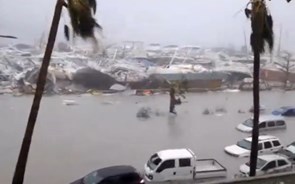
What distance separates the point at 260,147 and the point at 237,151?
69cm

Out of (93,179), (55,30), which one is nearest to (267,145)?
(93,179)

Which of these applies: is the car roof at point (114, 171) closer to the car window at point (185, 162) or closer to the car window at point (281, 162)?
the car window at point (185, 162)

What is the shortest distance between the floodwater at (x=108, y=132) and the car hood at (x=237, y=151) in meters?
0.13

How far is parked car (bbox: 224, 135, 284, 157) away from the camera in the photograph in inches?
332

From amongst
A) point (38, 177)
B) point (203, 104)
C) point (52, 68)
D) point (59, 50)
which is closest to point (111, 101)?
point (203, 104)

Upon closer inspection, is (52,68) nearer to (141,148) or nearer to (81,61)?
(81,61)

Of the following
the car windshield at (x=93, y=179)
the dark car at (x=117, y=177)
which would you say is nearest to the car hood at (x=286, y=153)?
the dark car at (x=117, y=177)

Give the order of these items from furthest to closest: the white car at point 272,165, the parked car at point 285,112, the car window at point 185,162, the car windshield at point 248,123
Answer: the parked car at point 285,112, the car windshield at point 248,123, the car window at point 185,162, the white car at point 272,165

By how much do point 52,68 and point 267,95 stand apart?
335 inches

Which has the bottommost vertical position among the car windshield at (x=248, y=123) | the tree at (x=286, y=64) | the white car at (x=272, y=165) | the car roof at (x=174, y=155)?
the car windshield at (x=248, y=123)

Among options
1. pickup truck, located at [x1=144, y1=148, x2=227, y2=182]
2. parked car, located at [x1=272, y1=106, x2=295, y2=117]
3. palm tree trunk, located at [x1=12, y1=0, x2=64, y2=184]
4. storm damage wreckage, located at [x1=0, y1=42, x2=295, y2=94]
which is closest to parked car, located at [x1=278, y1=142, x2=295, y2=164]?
pickup truck, located at [x1=144, y1=148, x2=227, y2=182]

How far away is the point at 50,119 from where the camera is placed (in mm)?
12852

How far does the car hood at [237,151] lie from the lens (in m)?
8.84

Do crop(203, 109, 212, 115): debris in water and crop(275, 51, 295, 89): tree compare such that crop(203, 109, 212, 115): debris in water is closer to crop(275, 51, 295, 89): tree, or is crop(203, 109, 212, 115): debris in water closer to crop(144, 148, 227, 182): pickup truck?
crop(144, 148, 227, 182): pickup truck
